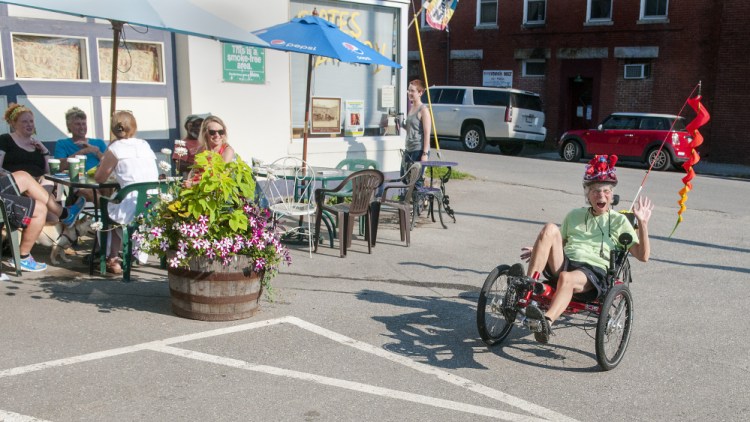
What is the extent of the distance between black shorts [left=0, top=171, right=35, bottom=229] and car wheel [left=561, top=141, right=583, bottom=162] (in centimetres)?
1707

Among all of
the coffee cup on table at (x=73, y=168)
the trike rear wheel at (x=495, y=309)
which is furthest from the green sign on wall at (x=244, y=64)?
the trike rear wheel at (x=495, y=309)

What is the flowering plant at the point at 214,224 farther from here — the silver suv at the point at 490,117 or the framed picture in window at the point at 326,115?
the silver suv at the point at 490,117

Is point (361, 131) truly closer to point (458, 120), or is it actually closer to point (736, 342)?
point (736, 342)

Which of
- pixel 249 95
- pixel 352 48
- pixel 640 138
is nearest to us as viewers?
pixel 352 48

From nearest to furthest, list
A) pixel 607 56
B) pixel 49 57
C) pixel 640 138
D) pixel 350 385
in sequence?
pixel 350 385 → pixel 49 57 → pixel 640 138 → pixel 607 56

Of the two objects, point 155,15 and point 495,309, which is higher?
point 155,15

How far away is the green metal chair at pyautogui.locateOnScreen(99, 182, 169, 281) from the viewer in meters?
6.45

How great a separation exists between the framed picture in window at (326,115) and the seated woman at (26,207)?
186 inches

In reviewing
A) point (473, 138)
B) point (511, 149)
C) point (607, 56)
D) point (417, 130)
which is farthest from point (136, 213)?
point (607, 56)

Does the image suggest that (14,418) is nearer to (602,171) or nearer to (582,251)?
(582,251)

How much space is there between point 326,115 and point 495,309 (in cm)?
674

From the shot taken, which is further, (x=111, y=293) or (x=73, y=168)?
(x=73, y=168)

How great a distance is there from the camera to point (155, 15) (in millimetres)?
6852

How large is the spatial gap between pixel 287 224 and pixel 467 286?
11.4 feet
